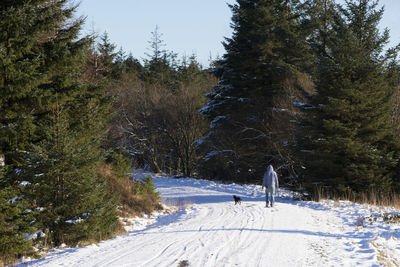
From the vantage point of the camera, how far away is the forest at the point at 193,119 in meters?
9.16

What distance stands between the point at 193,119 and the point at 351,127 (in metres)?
17.7

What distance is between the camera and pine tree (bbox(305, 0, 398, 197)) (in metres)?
16.8

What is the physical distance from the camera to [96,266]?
5883 mm

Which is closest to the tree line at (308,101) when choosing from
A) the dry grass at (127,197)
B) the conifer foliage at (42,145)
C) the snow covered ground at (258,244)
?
the snow covered ground at (258,244)

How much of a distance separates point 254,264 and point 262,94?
2315cm

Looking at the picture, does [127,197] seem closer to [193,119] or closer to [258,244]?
[258,244]

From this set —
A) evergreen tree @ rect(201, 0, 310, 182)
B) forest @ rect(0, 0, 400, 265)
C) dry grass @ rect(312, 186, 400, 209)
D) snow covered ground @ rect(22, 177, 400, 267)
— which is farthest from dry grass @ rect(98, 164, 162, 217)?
evergreen tree @ rect(201, 0, 310, 182)

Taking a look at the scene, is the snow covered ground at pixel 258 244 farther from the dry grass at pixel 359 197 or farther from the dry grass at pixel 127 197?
the dry grass at pixel 127 197

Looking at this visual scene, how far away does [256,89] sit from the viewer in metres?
27.5

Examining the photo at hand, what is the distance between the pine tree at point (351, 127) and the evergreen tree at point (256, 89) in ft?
19.6

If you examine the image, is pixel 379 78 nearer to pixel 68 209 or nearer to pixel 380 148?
pixel 380 148

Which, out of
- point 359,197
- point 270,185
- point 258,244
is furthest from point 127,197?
point 359,197

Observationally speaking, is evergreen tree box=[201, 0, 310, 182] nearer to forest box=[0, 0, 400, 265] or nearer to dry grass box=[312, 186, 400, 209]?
forest box=[0, 0, 400, 265]

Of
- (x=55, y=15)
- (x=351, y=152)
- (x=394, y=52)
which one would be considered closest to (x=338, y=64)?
(x=351, y=152)
